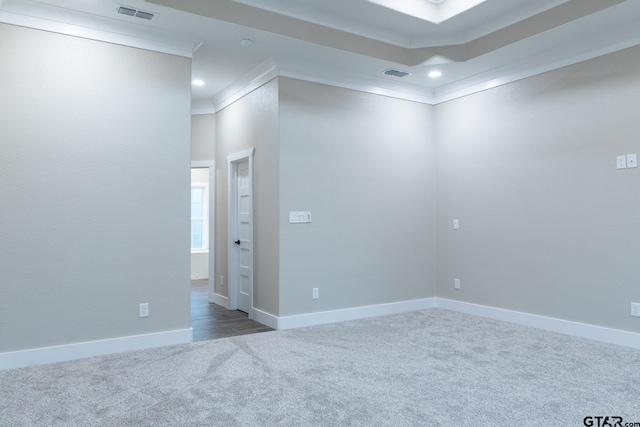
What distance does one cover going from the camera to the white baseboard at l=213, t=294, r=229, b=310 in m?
6.01

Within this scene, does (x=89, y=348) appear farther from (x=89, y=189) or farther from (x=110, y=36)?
(x=110, y=36)

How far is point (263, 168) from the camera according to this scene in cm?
507

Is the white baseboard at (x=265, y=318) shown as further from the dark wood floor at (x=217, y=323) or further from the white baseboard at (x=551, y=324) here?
A: the white baseboard at (x=551, y=324)

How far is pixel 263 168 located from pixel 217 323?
6.17 ft

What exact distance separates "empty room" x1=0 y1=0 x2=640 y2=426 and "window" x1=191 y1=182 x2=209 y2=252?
154 inches

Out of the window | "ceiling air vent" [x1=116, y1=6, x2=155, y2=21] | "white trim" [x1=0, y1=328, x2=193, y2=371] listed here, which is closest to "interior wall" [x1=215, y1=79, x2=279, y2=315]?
"white trim" [x1=0, y1=328, x2=193, y2=371]

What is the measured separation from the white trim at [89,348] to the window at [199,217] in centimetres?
567

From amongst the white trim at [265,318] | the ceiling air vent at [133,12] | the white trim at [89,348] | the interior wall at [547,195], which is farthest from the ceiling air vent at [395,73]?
the white trim at [89,348]

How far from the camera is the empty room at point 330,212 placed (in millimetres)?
3086

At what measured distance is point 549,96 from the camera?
181 inches

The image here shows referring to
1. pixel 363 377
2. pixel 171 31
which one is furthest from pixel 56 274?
pixel 363 377

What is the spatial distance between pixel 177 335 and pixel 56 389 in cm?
120

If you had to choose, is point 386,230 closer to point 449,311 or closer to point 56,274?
point 449,311

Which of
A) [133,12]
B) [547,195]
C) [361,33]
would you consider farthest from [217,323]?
[547,195]
